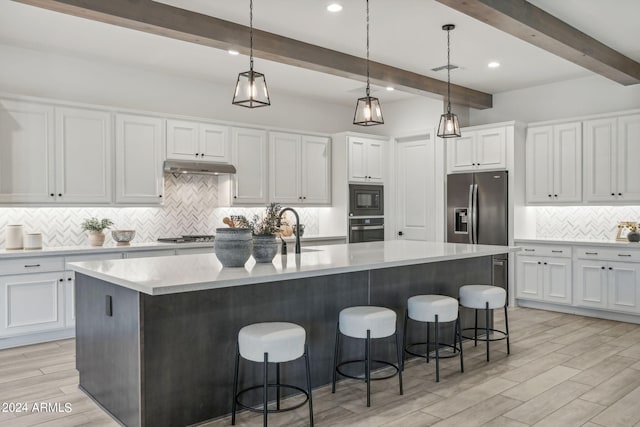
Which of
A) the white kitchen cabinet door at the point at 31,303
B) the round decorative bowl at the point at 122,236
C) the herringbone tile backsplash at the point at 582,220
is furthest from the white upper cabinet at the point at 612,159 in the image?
the white kitchen cabinet door at the point at 31,303

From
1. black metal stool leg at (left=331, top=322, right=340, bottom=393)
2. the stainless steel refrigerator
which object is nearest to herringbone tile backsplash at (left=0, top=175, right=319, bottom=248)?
the stainless steel refrigerator

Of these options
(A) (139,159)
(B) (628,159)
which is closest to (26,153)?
(A) (139,159)

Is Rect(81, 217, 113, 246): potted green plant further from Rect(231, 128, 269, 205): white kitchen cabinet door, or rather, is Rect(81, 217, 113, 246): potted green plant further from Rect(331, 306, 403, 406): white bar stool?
Rect(331, 306, 403, 406): white bar stool

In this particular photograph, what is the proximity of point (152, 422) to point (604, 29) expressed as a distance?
4.87 m

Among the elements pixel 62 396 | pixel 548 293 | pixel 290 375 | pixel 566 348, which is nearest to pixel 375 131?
pixel 548 293

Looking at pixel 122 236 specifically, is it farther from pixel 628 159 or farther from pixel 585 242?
pixel 628 159

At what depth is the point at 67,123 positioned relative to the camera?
5059mm

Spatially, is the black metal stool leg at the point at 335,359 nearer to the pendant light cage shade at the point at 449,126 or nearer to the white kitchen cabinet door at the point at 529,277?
the pendant light cage shade at the point at 449,126

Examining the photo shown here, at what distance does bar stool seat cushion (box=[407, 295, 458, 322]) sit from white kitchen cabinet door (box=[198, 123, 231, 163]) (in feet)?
10.7

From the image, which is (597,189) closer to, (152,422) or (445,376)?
(445,376)

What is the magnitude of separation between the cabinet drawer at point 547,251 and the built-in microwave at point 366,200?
2.12 meters

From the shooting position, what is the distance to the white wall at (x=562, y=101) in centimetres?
608

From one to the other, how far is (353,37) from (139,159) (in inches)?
104

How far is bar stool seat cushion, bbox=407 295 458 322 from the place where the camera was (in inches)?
146
